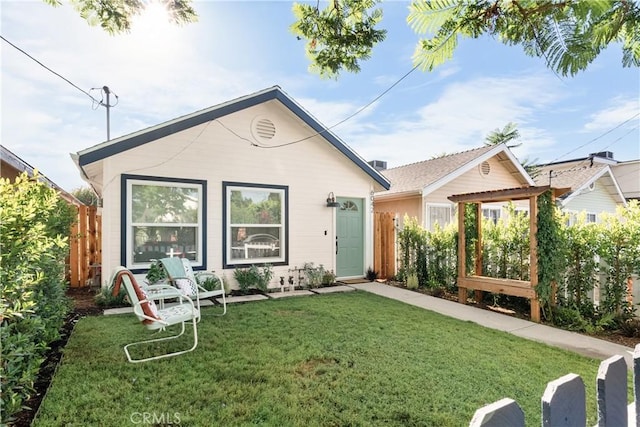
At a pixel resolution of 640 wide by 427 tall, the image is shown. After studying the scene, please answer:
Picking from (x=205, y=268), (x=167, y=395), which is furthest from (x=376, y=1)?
(x=205, y=268)

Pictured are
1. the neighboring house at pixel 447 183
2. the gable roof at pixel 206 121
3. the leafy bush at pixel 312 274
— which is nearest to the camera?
the gable roof at pixel 206 121

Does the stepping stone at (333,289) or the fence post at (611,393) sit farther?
the stepping stone at (333,289)

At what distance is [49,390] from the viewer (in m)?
2.95

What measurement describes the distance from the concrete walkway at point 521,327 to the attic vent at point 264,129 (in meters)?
4.49

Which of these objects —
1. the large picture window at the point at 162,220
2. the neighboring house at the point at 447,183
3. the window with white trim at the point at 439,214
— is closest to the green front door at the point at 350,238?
the neighboring house at the point at 447,183

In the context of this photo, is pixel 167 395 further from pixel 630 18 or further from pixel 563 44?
pixel 630 18

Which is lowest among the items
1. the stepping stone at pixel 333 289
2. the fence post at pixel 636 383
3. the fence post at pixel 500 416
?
the stepping stone at pixel 333 289

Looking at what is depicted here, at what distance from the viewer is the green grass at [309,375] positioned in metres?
2.62

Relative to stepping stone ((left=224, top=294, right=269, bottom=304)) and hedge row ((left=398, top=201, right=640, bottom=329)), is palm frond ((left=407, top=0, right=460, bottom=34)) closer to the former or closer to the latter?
Answer: hedge row ((left=398, top=201, right=640, bottom=329))

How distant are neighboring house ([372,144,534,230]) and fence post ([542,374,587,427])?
9978mm

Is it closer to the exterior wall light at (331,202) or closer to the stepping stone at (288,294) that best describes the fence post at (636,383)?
the stepping stone at (288,294)

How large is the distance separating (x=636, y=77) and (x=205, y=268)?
23.4ft

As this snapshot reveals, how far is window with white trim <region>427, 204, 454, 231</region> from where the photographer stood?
11.4 metres

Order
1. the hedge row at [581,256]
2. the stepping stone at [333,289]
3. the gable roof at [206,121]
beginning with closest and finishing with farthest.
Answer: the hedge row at [581,256]
the gable roof at [206,121]
the stepping stone at [333,289]
